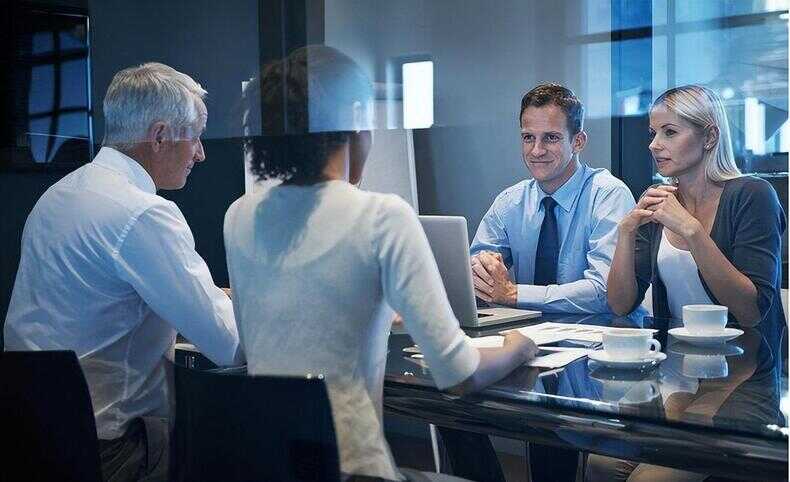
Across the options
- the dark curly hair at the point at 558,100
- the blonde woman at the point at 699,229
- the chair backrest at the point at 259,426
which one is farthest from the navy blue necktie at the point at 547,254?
the chair backrest at the point at 259,426

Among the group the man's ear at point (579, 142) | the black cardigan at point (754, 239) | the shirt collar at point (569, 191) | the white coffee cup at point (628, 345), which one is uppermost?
the man's ear at point (579, 142)

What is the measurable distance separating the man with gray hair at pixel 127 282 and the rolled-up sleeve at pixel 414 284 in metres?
0.54

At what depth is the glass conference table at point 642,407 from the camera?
1566 mm

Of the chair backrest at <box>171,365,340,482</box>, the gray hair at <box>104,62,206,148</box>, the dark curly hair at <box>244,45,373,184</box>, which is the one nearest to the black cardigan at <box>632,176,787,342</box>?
the dark curly hair at <box>244,45,373,184</box>

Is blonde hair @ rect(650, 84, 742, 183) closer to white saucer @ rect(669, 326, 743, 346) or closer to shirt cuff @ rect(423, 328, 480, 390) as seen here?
white saucer @ rect(669, 326, 743, 346)

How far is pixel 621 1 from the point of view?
92.0 inches

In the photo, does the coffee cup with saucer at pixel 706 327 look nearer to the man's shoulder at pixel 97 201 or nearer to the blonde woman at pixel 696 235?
the blonde woman at pixel 696 235

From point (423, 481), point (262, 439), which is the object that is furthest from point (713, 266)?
point (262, 439)

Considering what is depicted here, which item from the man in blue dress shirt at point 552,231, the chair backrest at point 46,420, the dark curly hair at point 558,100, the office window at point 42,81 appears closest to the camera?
the chair backrest at point 46,420

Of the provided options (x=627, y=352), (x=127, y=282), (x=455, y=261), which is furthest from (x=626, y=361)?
(x=127, y=282)

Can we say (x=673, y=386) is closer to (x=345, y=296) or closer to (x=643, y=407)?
(x=643, y=407)

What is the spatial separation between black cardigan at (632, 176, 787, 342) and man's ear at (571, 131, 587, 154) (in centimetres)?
29

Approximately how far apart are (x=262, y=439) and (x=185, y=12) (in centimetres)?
145

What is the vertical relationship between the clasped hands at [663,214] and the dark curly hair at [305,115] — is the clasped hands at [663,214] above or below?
below
